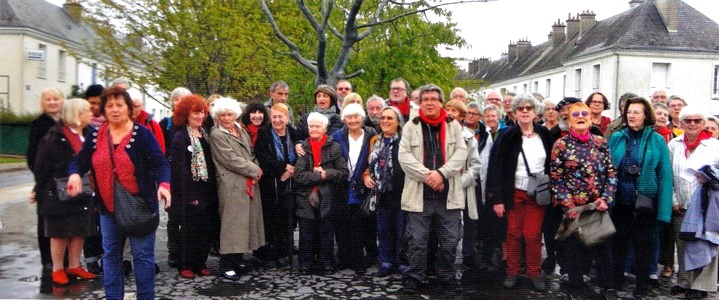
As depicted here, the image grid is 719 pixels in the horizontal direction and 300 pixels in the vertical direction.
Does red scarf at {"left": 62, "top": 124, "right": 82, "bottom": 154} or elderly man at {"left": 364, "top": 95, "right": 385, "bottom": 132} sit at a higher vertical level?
elderly man at {"left": 364, "top": 95, "right": 385, "bottom": 132}

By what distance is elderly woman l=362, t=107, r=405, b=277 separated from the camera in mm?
6562

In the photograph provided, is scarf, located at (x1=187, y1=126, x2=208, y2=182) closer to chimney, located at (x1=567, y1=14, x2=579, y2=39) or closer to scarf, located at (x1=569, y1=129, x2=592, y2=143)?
scarf, located at (x1=569, y1=129, x2=592, y2=143)

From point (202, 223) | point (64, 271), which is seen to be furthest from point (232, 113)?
point (64, 271)

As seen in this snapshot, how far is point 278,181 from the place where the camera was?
728 cm

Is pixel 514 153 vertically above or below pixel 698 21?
below

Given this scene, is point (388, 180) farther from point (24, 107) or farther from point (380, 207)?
point (24, 107)

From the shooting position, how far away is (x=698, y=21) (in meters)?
34.6

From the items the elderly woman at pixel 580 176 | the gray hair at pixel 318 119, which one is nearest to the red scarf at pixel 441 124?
the elderly woman at pixel 580 176

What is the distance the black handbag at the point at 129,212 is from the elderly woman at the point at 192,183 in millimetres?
1438

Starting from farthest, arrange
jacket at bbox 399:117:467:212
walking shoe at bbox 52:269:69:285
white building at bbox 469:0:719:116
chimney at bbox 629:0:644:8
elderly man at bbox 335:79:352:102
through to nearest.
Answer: chimney at bbox 629:0:644:8, white building at bbox 469:0:719:116, elderly man at bbox 335:79:352:102, walking shoe at bbox 52:269:69:285, jacket at bbox 399:117:467:212

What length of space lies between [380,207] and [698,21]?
1345 inches

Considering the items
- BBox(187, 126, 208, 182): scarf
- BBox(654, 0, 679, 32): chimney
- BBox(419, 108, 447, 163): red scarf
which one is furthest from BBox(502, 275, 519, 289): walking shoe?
BBox(654, 0, 679, 32): chimney

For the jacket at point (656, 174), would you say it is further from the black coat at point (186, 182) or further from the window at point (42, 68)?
the window at point (42, 68)

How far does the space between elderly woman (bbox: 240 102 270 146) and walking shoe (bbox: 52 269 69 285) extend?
236cm
